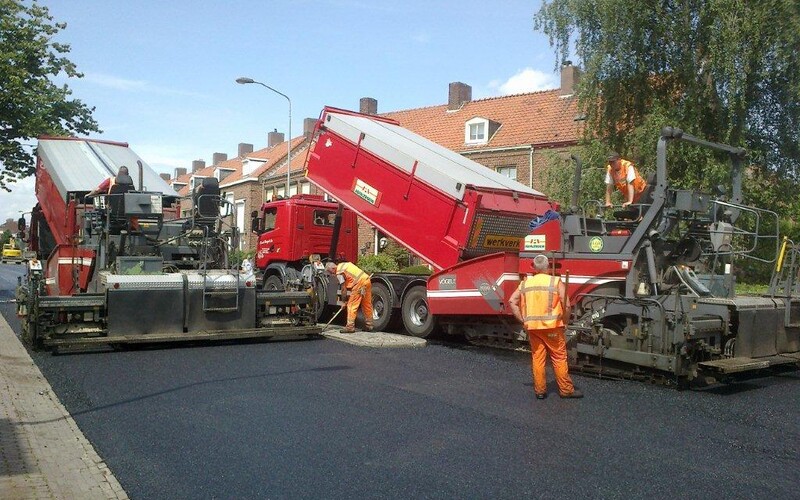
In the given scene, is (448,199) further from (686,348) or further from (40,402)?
(40,402)

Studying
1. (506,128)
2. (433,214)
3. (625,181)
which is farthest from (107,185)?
(506,128)

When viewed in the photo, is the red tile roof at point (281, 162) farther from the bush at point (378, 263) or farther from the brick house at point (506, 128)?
the bush at point (378, 263)

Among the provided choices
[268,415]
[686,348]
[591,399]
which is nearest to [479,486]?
[268,415]

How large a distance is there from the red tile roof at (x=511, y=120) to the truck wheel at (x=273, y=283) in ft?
48.0

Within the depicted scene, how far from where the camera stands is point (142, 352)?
10.3 m

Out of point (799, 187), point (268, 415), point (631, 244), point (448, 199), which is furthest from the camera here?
point (799, 187)

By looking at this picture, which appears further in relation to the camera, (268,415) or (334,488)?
(268,415)

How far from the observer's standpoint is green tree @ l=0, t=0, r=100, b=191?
820 inches

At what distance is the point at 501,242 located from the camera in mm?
11398


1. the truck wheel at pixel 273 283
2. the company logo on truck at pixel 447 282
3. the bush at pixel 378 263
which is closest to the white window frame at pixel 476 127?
the bush at pixel 378 263

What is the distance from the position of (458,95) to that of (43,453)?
3257cm

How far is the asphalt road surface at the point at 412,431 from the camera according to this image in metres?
4.98

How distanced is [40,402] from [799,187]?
54.5 feet

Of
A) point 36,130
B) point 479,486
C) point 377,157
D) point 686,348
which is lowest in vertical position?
point 479,486
